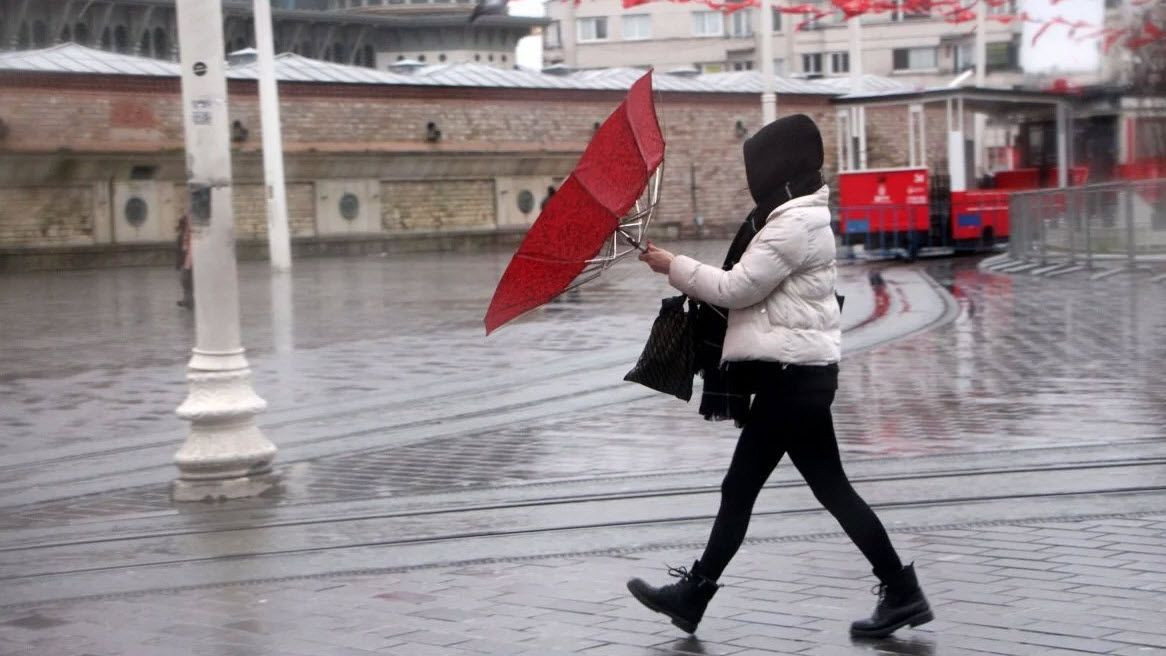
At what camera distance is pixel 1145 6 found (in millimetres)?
25266

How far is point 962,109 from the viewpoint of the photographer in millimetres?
33000

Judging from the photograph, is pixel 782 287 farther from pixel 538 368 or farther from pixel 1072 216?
pixel 1072 216

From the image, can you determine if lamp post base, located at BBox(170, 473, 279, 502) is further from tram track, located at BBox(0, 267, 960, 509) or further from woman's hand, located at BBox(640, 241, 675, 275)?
woman's hand, located at BBox(640, 241, 675, 275)

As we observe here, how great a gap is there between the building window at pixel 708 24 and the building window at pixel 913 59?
948 centimetres

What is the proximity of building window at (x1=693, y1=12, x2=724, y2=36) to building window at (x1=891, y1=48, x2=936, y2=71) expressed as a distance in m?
9.48

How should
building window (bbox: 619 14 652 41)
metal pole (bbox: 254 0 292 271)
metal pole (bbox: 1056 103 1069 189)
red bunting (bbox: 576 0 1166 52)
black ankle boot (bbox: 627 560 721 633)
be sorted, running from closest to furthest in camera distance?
black ankle boot (bbox: 627 560 721 633), red bunting (bbox: 576 0 1166 52), metal pole (bbox: 254 0 292 271), metal pole (bbox: 1056 103 1069 189), building window (bbox: 619 14 652 41)

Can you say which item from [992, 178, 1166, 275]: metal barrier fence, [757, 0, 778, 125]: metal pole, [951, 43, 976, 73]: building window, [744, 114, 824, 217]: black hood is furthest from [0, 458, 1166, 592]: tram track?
[951, 43, 976, 73]: building window

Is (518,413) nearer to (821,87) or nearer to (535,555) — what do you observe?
(535,555)

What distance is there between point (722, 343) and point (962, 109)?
28.7m

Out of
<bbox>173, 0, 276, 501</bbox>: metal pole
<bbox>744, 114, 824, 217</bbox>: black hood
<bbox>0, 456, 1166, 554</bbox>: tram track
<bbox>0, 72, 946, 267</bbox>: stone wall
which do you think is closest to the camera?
<bbox>744, 114, 824, 217</bbox>: black hood

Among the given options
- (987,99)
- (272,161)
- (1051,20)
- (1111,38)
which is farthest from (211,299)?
(987,99)

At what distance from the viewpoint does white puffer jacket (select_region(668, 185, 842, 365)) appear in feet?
17.1

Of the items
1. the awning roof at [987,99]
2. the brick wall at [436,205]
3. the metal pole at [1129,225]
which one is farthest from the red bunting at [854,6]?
the brick wall at [436,205]

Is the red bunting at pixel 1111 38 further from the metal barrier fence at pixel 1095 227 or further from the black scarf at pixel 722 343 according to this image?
the black scarf at pixel 722 343
